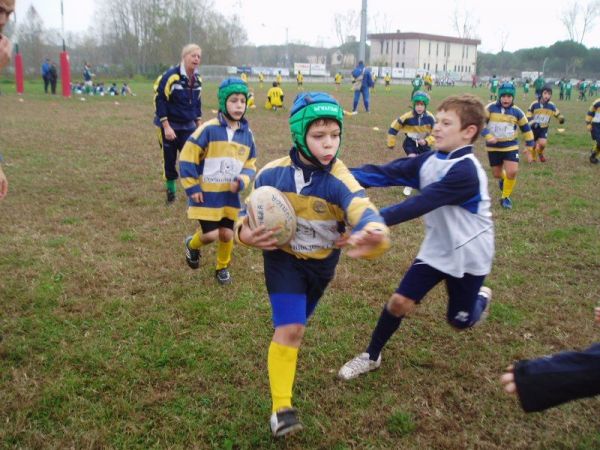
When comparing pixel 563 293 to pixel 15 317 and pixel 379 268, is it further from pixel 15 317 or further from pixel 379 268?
pixel 15 317

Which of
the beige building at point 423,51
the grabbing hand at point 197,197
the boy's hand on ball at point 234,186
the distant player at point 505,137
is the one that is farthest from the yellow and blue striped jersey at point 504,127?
the beige building at point 423,51

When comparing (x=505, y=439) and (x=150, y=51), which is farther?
(x=150, y=51)

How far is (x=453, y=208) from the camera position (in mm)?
3428

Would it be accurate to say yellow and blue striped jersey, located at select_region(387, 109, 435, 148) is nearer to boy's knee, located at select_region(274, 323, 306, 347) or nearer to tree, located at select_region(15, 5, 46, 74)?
boy's knee, located at select_region(274, 323, 306, 347)

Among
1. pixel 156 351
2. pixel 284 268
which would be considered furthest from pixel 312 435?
pixel 156 351

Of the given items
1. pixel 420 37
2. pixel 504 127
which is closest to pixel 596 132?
pixel 504 127

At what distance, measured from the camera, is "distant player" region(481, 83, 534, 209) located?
8.61 meters

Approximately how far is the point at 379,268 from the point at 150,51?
6764 centimetres

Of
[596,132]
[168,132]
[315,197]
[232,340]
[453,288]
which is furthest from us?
[596,132]

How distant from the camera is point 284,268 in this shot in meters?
3.15

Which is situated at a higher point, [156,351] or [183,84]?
[183,84]

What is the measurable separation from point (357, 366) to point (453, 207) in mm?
1439

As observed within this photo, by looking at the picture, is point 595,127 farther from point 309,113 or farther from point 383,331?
point 309,113

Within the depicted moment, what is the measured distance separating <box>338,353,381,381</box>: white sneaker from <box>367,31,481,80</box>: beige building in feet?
371
